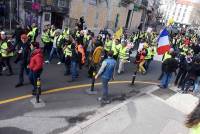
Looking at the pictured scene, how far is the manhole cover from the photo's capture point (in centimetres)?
1279

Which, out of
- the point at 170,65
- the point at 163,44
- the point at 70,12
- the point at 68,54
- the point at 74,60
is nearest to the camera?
the point at 74,60

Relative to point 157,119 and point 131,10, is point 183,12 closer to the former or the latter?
point 131,10

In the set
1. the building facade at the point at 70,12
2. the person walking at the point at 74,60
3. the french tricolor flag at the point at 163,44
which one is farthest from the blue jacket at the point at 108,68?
the building facade at the point at 70,12

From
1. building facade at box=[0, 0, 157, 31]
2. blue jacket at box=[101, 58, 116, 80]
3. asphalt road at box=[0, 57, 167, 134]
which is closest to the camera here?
asphalt road at box=[0, 57, 167, 134]

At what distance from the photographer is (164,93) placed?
43.6 ft

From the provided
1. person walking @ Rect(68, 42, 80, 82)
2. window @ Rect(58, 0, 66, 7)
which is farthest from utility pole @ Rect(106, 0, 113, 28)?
person walking @ Rect(68, 42, 80, 82)

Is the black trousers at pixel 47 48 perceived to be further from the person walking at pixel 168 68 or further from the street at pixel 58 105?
the person walking at pixel 168 68

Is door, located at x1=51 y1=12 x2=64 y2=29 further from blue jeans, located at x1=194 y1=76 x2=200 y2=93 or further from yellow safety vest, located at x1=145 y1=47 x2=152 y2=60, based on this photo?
blue jeans, located at x1=194 y1=76 x2=200 y2=93

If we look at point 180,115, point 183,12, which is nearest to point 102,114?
point 180,115

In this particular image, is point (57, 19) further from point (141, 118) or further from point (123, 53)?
point (141, 118)

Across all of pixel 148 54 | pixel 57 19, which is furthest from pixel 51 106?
pixel 57 19

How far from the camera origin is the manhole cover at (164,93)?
12.8m

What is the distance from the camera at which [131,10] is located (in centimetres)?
4312

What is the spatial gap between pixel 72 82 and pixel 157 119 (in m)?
4.20
